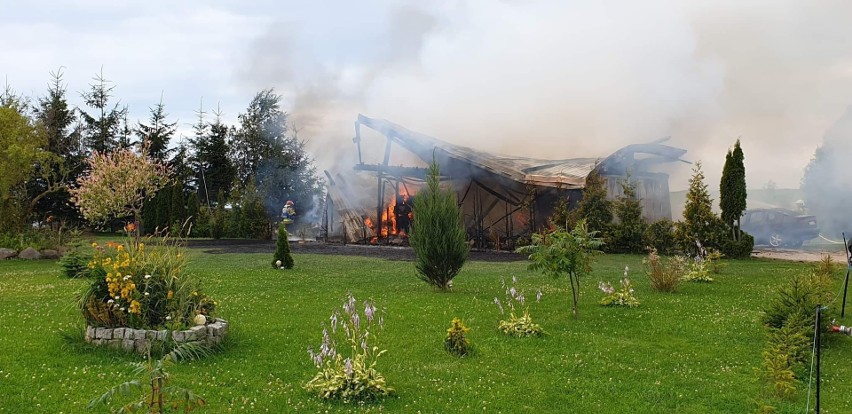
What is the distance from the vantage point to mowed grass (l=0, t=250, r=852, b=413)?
5.28 meters

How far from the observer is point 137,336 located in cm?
679

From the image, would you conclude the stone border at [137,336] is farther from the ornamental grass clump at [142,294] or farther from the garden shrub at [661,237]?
the garden shrub at [661,237]

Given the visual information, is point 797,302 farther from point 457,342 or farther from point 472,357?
point 457,342

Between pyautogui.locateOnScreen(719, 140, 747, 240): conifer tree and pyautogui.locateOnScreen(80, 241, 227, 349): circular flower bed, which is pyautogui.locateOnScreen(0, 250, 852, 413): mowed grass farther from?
pyautogui.locateOnScreen(719, 140, 747, 240): conifer tree

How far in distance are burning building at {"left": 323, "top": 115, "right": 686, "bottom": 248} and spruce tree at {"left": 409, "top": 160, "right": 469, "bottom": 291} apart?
11.4 metres

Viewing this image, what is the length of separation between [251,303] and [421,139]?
18.3 m

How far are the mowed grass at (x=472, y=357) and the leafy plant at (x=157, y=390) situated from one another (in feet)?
0.74

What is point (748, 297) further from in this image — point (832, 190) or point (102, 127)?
point (102, 127)

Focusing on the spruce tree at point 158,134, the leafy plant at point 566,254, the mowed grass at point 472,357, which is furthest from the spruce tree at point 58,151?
the leafy plant at point 566,254

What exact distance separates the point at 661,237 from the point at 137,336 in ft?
61.9

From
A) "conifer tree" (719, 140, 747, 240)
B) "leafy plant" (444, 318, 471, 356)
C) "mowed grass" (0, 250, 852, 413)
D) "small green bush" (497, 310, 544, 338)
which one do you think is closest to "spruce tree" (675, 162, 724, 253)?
"conifer tree" (719, 140, 747, 240)

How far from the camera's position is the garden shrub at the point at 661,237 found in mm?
21062

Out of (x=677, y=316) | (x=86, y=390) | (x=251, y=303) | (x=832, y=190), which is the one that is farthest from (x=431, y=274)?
(x=832, y=190)

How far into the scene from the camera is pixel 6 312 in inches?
364
